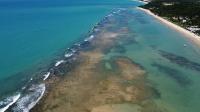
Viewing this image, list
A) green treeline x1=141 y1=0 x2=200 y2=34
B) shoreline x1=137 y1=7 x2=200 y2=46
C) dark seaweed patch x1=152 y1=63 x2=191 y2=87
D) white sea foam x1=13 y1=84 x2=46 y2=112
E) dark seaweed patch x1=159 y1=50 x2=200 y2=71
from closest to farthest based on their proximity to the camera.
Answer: white sea foam x1=13 y1=84 x2=46 y2=112 → dark seaweed patch x1=152 y1=63 x2=191 y2=87 → dark seaweed patch x1=159 y1=50 x2=200 y2=71 → shoreline x1=137 y1=7 x2=200 y2=46 → green treeline x1=141 y1=0 x2=200 y2=34

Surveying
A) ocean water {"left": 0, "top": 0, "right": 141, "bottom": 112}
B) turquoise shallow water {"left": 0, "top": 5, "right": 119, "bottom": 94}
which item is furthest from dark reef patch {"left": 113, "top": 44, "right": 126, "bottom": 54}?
turquoise shallow water {"left": 0, "top": 5, "right": 119, "bottom": 94}

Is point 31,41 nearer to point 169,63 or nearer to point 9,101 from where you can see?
point 169,63

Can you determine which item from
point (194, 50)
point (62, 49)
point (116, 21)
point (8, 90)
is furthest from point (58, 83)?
point (116, 21)

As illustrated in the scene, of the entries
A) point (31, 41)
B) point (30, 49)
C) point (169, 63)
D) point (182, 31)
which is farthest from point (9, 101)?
point (182, 31)

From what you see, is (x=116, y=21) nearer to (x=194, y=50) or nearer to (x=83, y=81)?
(x=194, y=50)

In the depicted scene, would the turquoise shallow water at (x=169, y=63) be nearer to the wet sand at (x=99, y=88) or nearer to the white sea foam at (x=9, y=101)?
the wet sand at (x=99, y=88)

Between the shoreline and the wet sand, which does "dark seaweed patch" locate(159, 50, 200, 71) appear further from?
the shoreline
